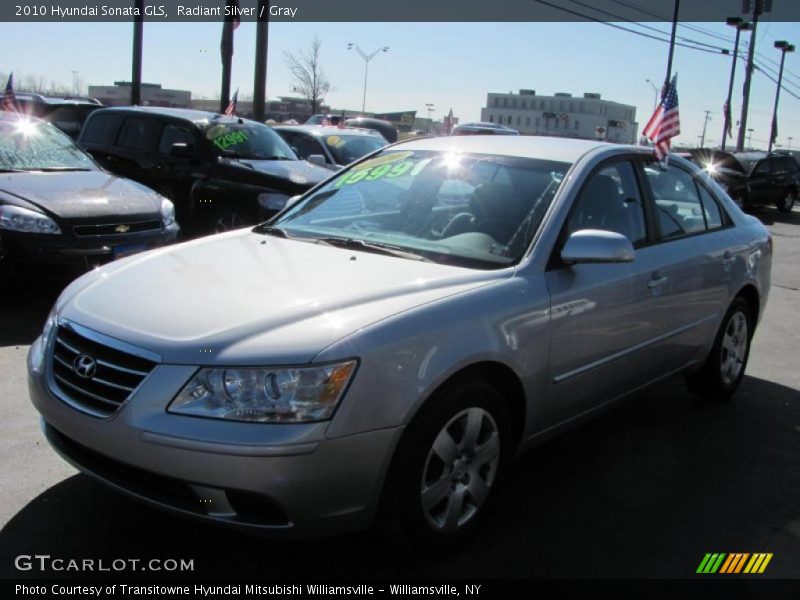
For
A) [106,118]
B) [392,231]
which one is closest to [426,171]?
[392,231]

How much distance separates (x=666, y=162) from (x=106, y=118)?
8062 millimetres

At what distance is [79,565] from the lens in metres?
2.92

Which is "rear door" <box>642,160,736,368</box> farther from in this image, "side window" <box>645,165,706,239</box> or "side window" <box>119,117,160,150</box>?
"side window" <box>119,117,160,150</box>

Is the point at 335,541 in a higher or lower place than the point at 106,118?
lower

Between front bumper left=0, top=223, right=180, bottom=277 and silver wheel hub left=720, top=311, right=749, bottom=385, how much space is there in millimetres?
4711

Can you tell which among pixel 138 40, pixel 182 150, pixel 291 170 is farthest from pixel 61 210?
pixel 138 40

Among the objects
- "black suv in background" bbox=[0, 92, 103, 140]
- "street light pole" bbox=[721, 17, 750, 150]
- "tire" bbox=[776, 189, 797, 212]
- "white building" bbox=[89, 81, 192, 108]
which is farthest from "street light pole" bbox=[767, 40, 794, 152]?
"white building" bbox=[89, 81, 192, 108]

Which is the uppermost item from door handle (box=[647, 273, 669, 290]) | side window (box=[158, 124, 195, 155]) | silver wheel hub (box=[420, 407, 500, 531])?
side window (box=[158, 124, 195, 155])

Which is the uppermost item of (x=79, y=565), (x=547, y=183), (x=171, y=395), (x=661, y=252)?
(x=547, y=183)

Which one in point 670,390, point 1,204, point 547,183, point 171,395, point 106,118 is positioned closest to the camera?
point 171,395

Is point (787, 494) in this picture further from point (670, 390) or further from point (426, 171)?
point (426, 171)

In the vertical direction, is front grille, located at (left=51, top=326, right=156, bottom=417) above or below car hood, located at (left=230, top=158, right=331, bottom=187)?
below

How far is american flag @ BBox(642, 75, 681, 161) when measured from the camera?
5736mm

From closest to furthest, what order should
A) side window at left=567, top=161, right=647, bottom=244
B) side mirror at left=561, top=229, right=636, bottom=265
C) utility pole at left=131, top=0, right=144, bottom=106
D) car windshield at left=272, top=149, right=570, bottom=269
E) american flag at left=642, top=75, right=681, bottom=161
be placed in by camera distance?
side mirror at left=561, top=229, right=636, bottom=265
car windshield at left=272, top=149, right=570, bottom=269
side window at left=567, top=161, right=647, bottom=244
american flag at left=642, top=75, right=681, bottom=161
utility pole at left=131, top=0, right=144, bottom=106
